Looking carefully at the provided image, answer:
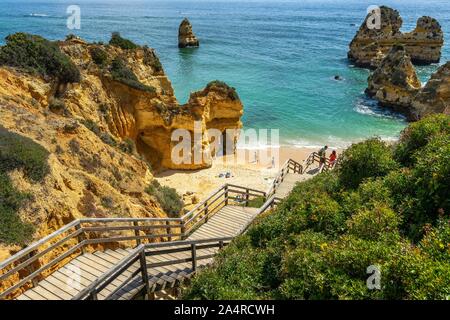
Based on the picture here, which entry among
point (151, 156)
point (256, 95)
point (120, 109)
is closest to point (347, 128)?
point (256, 95)

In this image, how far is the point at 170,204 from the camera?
61.3 feet

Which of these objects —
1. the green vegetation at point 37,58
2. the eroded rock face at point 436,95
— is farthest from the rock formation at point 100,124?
the eroded rock face at point 436,95

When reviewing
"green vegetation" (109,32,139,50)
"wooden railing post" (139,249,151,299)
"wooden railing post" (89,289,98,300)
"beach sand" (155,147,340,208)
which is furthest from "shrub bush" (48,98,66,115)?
"wooden railing post" (89,289,98,300)

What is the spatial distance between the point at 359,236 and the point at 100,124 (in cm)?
1850

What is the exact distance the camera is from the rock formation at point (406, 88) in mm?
40469

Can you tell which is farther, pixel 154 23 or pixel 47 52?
pixel 154 23

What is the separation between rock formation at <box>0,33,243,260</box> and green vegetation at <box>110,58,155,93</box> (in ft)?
0.23

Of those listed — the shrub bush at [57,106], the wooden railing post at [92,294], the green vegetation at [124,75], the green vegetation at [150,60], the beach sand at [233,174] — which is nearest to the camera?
the wooden railing post at [92,294]

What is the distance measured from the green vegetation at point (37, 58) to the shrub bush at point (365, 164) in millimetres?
16677

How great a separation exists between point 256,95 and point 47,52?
125ft

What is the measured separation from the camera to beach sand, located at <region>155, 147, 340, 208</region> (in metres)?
28.6

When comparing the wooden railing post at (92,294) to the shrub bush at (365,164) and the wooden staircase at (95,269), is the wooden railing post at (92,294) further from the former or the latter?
the shrub bush at (365,164)

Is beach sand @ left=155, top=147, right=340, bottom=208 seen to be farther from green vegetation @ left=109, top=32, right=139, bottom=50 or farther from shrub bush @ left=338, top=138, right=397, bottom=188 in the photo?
shrub bush @ left=338, top=138, right=397, bottom=188
